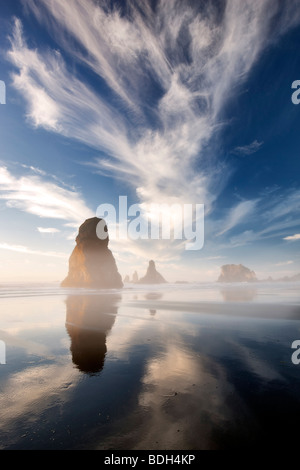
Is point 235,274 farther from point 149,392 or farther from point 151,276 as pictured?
point 149,392

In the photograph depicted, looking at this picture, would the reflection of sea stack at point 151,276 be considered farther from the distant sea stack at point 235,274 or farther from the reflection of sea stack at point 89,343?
the reflection of sea stack at point 89,343

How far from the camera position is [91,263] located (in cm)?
7956

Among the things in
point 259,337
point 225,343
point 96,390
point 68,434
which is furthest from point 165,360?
Result: point 259,337

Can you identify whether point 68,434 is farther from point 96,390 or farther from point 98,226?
point 98,226

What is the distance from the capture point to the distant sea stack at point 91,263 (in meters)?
76.8

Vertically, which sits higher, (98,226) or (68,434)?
(98,226)

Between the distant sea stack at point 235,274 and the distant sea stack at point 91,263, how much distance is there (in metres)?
132

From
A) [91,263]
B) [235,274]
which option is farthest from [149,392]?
[235,274]

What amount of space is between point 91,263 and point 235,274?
149 m

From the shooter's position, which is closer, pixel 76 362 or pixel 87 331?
pixel 76 362

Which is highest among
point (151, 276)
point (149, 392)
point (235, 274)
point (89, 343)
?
point (149, 392)

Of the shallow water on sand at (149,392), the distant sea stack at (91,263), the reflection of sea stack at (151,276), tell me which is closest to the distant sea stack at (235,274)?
the reflection of sea stack at (151,276)

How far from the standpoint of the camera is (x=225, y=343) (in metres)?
8.81
